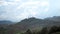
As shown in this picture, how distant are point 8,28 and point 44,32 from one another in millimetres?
2127

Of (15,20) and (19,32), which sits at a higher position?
(15,20)

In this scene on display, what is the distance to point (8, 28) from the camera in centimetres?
800

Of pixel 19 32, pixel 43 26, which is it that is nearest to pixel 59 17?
pixel 43 26

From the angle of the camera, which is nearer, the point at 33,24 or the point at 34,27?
the point at 34,27

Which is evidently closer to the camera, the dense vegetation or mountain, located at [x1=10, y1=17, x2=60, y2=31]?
the dense vegetation

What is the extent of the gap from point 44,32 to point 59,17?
4.12 ft

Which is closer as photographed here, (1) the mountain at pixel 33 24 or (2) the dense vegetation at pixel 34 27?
(2) the dense vegetation at pixel 34 27

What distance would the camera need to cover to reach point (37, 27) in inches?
306

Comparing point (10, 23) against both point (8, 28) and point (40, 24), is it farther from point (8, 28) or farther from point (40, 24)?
point (40, 24)

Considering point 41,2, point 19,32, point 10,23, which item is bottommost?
point 19,32

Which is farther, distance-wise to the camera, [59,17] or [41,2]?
[41,2]

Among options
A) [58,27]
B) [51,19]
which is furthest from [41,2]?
[58,27]

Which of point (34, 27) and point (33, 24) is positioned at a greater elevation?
A: point (33, 24)

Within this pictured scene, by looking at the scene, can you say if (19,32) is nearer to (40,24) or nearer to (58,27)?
(40,24)
